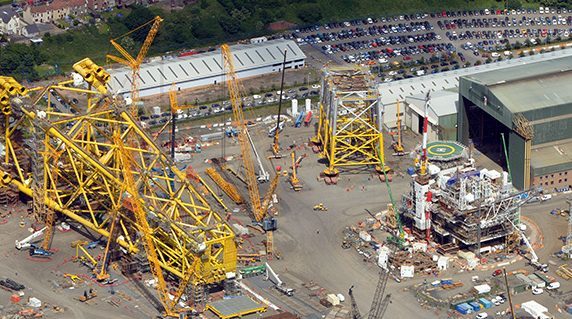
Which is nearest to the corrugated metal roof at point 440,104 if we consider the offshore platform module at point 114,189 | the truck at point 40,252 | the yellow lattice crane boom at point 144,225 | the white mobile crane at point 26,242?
the offshore platform module at point 114,189

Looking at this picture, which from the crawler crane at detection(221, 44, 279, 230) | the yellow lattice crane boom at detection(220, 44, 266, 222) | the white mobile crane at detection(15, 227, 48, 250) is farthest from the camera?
the yellow lattice crane boom at detection(220, 44, 266, 222)

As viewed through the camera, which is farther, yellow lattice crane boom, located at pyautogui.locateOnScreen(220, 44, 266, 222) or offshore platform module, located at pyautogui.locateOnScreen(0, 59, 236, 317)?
yellow lattice crane boom, located at pyautogui.locateOnScreen(220, 44, 266, 222)

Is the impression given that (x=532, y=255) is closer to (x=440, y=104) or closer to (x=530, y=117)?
(x=530, y=117)

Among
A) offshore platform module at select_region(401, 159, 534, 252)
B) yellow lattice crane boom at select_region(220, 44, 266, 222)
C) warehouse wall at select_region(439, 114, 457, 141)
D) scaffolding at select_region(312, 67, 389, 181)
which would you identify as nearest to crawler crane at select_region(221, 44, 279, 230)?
yellow lattice crane boom at select_region(220, 44, 266, 222)

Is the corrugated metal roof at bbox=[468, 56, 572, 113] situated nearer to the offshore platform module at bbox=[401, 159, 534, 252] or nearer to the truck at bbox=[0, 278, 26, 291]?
the offshore platform module at bbox=[401, 159, 534, 252]

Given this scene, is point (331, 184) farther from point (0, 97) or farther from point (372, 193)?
point (0, 97)

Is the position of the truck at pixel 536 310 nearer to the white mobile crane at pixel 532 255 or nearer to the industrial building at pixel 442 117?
the white mobile crane at pixel 532 255
